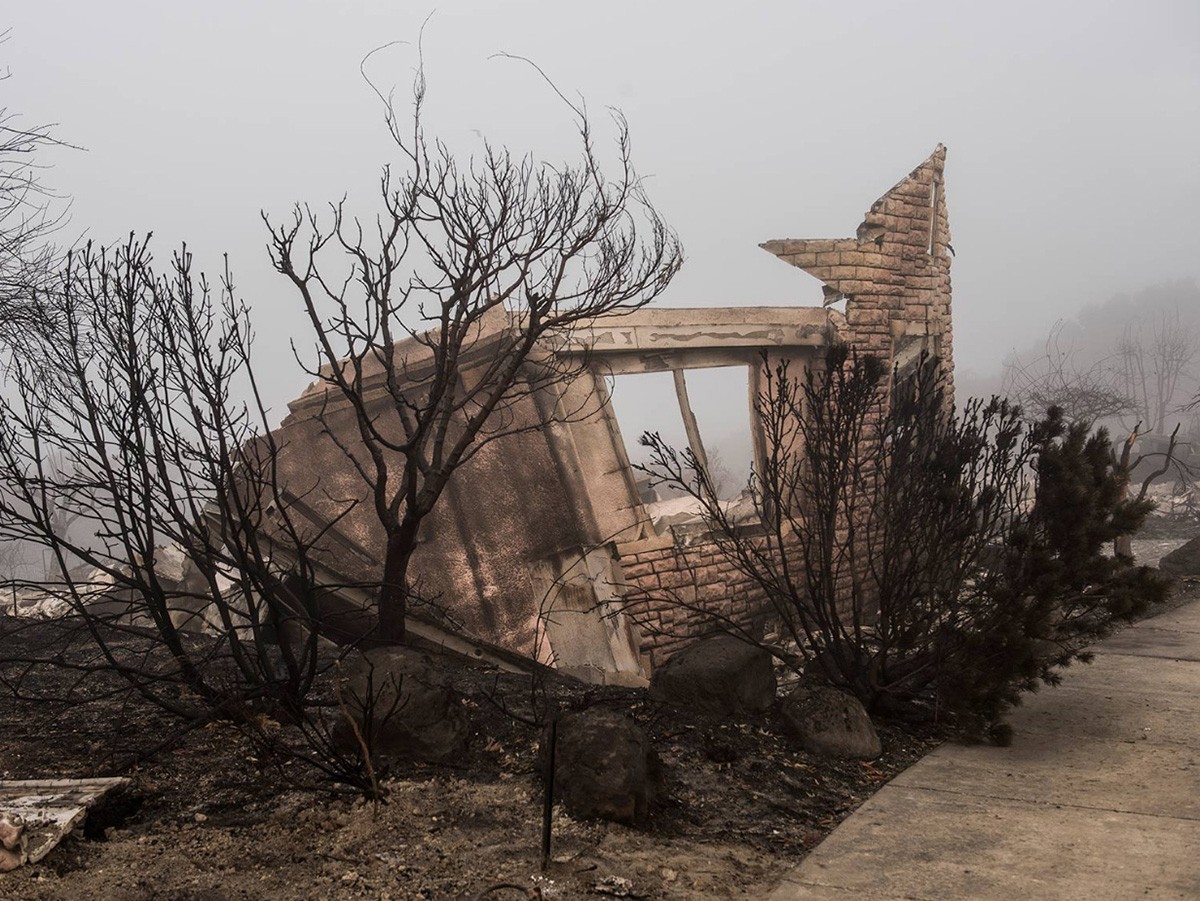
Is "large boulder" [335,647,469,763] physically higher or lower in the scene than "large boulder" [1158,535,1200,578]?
higher

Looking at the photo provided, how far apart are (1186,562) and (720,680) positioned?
7497 mm

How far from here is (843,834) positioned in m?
4.08

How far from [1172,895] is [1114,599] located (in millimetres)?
2325

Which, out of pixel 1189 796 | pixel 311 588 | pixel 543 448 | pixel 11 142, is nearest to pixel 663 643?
pixel 543 448

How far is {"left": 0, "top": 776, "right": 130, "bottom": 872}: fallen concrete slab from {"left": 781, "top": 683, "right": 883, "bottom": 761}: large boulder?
3210 mm

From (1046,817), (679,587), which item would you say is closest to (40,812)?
(1046,817)

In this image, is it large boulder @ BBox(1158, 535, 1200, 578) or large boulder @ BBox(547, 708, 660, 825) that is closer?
large boulder @ BBox(547, 708, 660, 825)

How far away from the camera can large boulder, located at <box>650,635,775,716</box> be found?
554cm

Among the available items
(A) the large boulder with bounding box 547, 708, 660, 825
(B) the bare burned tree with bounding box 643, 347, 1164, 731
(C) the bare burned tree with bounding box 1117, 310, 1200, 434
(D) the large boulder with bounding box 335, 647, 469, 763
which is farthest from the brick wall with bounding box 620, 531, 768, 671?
(C) the bare burned tree with bounding box 1117, 310, 1200, 434

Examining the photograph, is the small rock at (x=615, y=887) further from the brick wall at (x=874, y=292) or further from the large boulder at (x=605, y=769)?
the brick wall at (x=874, y=292)

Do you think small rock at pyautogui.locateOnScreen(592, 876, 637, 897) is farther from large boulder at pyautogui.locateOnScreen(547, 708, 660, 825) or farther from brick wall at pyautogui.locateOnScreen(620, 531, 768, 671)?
brick wall at pyautogui.locateOnScreen(620, 531, 768, 671)

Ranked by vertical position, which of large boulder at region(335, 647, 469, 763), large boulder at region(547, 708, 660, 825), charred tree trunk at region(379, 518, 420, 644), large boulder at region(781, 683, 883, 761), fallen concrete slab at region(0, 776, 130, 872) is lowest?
large boulder at region(781, 683, 883, 761)

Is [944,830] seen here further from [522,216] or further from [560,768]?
[522,216]

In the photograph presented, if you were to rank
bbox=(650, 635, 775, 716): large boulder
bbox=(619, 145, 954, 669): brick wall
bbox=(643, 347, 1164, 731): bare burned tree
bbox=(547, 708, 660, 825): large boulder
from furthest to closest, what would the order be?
bbox=(619, 145, 954, 669): brick wall
bbox=(650, 635, 775, 716): large boulder
bbox=(643, 347, 1164, 731): bare burned tree
bbox=(547, 708, 660, 825): large boulder
